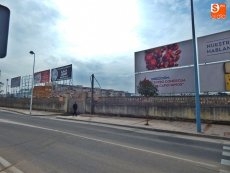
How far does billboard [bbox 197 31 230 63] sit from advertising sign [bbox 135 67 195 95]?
1865 mm

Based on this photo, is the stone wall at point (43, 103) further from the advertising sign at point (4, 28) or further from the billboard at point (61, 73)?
the advertising sign at point (4, 28)

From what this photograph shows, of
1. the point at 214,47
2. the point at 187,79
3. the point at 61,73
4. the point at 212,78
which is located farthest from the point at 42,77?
the point at 212,78

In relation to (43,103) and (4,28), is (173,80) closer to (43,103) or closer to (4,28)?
(43,103)

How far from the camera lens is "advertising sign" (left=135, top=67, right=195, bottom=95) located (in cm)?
2686

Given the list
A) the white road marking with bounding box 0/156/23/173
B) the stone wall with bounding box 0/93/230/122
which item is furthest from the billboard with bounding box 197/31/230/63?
the white road marking with bounding box 0/156/23/173

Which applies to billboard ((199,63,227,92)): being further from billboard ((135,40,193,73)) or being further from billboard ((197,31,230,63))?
billboard ((135,40,193,73))

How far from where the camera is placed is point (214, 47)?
2534cm

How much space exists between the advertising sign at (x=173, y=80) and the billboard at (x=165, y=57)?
607 millimetres

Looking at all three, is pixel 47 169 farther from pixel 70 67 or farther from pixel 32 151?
pixel 70 67

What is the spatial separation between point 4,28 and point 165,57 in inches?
1033

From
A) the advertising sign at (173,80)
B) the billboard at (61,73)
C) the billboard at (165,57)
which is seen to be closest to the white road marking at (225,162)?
the advertising sign at (173,80)

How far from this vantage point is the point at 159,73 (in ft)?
96.8

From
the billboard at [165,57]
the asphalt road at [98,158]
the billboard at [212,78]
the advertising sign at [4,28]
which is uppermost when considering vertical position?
the billboard at [165,57]

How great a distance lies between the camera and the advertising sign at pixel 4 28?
12.8 ft
